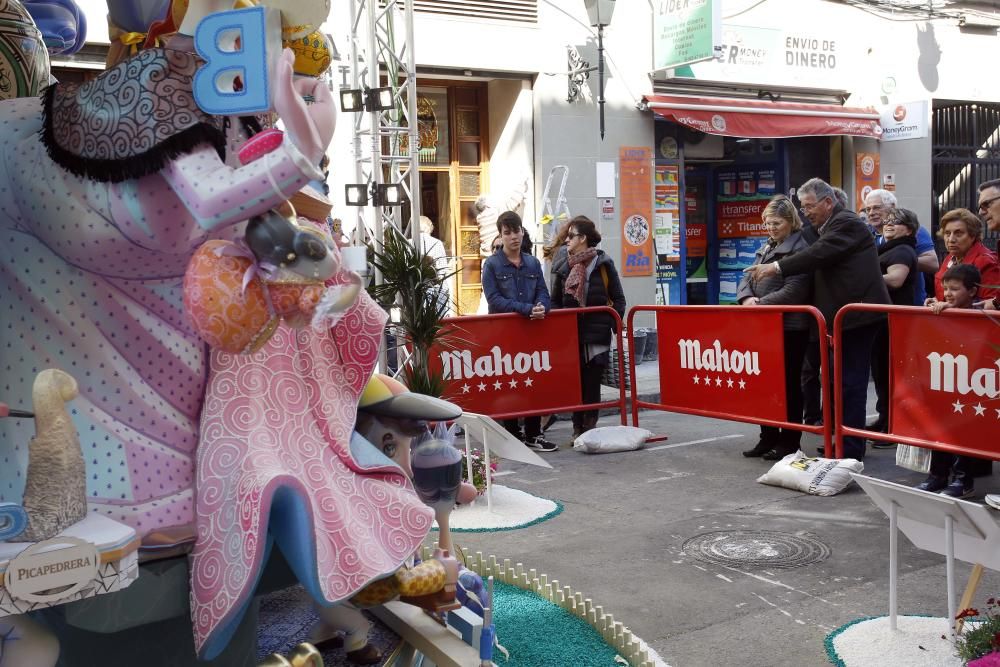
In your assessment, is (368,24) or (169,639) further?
(368,24)

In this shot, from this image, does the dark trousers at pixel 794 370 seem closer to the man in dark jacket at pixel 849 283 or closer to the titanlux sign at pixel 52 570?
the man in dark jacket at pixel 849 283

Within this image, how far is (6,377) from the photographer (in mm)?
2514

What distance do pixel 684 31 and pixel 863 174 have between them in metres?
4.38

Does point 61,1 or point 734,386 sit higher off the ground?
point 61,1

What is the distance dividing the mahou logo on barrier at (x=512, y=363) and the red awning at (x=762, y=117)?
239 inches

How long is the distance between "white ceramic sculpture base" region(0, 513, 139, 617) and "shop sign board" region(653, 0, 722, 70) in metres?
11.4

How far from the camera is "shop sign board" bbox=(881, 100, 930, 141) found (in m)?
15.0

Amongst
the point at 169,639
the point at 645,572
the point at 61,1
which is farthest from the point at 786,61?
the point at 169,639

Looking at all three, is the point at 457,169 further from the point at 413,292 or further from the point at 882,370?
the point at 882,370

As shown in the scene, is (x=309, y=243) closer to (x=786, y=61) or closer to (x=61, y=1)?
(x=61, y=1)

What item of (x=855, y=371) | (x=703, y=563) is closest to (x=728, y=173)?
(x=855, y=371)

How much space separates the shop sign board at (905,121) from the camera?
590 inches

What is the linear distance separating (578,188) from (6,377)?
1115 centimetres

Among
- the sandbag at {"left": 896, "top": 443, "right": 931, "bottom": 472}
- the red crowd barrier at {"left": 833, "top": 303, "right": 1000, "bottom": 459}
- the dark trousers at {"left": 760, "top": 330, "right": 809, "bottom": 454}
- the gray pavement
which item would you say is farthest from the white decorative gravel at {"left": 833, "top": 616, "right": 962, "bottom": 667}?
the dark trousers at {"left": 760, "top": 330, "right": 809, "bottom": 454}
